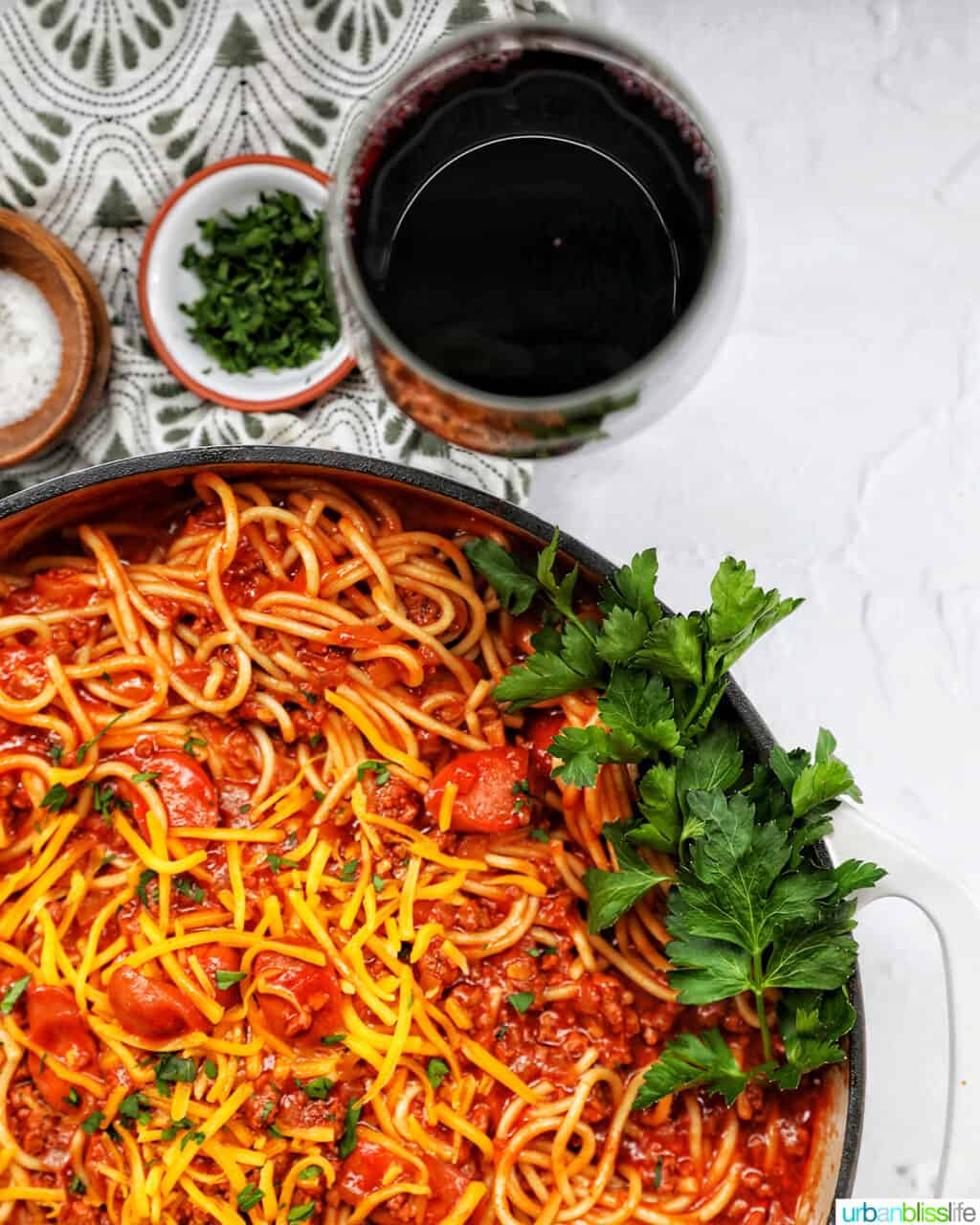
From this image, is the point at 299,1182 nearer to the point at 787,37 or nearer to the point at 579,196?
the point at 579,196

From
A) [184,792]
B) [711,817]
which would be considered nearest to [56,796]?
[184,792]

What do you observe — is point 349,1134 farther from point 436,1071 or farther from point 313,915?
point 313,915

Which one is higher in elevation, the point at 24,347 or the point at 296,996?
the point at 24,347

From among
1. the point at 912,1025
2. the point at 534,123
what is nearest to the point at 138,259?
the point at 534,123

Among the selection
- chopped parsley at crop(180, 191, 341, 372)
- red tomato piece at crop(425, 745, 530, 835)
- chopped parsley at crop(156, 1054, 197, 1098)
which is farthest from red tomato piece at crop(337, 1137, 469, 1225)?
chopped parsley at crop(180, 191, 341, 372)

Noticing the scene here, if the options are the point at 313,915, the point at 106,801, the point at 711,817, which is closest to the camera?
the point at 711,817

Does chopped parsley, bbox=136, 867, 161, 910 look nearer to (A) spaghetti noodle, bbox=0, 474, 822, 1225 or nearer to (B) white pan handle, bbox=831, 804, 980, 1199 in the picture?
(A) spaghetti noodle, bbox=0, 474, 822, 1225
